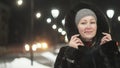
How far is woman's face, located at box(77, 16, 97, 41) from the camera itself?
388 centimetres

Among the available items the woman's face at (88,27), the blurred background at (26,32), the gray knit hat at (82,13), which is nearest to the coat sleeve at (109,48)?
the woman's face at (88,27)

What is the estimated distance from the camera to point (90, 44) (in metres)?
3.89

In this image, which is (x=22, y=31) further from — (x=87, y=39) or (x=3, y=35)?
(x=87, y=39)

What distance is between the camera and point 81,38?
155 inches

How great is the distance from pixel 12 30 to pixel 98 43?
1606 inches

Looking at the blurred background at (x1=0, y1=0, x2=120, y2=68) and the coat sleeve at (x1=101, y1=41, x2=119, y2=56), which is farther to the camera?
the blurred background at (x1=0, y1=0, x2=120, y2=68)

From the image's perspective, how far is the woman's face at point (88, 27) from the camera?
3.88 m

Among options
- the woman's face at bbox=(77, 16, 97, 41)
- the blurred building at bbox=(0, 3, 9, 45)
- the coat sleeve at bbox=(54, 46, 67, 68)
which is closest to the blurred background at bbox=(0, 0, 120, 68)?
the blurred building at bbox=(0, 3, 9, 45)

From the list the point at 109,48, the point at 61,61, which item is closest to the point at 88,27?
the point at 109,48

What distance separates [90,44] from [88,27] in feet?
0.47

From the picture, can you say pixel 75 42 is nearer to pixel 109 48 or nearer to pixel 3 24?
pixel 109 48

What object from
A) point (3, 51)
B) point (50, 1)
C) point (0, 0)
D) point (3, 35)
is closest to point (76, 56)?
point (50, 1)

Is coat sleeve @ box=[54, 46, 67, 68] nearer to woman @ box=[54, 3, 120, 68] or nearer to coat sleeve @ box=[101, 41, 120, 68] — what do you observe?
woman @ box=[54, 3, 120, 68]

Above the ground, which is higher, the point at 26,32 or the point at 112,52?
the point at 112,52
